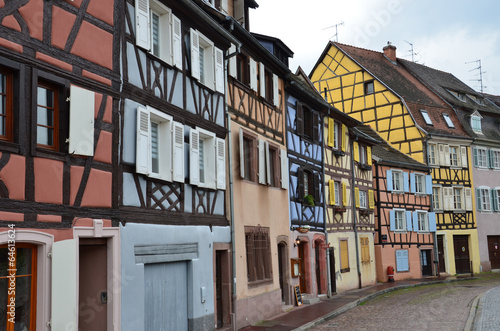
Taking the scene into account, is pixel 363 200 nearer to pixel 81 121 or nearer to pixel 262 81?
pixel 262 81

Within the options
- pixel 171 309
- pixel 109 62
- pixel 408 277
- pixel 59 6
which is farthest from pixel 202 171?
pixel 408 277

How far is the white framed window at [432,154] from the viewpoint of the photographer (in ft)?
116

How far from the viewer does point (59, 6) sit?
8.73m

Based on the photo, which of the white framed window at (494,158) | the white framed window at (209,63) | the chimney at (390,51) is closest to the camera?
the white framed window at (209,63)

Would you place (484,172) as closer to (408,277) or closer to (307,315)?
(408,277)

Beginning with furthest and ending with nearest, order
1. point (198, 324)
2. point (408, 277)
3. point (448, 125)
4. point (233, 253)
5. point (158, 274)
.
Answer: point (448, 125)
point (408, 277)
point (233, 253)
point (198, 324)
point (158, 274)

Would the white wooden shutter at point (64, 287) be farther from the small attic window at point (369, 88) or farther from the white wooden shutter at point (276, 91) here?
the small attic window at point (369, 88)

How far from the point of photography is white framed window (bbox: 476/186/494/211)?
37781 millimetres

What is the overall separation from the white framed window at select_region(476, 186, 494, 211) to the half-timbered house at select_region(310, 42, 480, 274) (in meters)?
0.99

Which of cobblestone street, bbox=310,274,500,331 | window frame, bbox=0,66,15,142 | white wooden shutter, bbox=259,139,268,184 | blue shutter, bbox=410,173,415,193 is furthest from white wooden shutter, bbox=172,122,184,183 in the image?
blue shutter, bbox=410,173,415,193

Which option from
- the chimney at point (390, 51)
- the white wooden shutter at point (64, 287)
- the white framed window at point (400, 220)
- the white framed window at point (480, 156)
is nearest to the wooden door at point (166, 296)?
the white wooden shutter at point (64, 287)

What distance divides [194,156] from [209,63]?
103 inches

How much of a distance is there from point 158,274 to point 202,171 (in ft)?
9.76

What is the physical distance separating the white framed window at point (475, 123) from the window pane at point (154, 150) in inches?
1255
